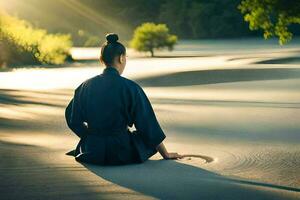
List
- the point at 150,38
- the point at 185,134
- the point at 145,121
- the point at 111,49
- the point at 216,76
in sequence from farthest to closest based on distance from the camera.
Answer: the point at 150,38, the point at 216,76, the point at 185,134, the point at 111,49, the point at 145,121

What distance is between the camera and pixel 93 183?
5059mm

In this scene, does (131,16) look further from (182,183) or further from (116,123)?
(182,183)

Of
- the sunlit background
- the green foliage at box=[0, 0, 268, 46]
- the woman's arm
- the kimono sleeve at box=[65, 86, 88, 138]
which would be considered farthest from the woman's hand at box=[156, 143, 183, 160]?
the green foliage at box=[0, 0, 268, 46]

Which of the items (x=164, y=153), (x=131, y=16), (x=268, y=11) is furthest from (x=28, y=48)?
(x=131, y=16)

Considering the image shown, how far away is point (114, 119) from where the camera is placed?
5.89 m

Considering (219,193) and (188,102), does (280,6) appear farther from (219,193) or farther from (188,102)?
(219,193)

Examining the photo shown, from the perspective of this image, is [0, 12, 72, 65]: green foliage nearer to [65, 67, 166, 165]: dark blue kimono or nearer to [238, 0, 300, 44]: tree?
[238, 0, 300, 44]: tree

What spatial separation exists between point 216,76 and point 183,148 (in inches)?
480

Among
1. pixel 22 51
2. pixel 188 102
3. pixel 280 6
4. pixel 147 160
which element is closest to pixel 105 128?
pixel 147 160

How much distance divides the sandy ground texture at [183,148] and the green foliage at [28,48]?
37.7 feet

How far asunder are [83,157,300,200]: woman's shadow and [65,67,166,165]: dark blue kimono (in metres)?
0.13

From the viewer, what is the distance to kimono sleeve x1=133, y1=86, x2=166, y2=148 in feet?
19.2

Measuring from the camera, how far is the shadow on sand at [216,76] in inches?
690

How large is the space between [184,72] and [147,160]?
1457 cm
